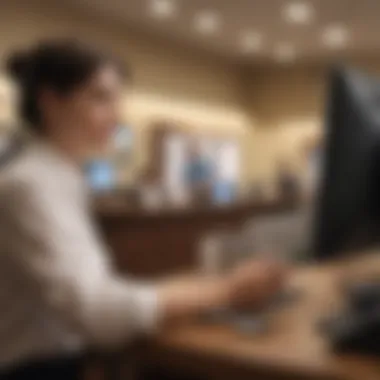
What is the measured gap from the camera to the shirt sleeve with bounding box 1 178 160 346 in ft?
3.09

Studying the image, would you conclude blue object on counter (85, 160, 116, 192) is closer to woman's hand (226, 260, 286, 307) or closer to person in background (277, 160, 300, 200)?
person in background (277, 160, 300, 200)

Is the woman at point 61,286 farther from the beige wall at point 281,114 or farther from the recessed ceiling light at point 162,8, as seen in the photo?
the beige wall at point 281,114

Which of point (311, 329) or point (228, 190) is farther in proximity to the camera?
point (228, 190)

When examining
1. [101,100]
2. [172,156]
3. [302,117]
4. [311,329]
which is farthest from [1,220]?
[302,117]

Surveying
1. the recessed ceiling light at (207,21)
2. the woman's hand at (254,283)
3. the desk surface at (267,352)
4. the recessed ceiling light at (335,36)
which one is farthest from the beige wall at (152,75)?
the desk surface at (267,352)

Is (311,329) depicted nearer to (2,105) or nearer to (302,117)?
(2,105)

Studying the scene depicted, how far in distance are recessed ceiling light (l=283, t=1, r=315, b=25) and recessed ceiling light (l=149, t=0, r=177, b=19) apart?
2.88 ft

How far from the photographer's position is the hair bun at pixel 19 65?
1.27 meters

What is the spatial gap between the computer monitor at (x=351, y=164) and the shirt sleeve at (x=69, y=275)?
311mm

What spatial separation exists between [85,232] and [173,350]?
31 centimetres

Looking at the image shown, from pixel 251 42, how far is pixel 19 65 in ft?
16.7

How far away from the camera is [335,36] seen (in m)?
6.02

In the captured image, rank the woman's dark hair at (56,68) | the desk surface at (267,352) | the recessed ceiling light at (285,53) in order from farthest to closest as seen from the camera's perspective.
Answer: the recessed ceiling light at (285,53)
the woman's dark hair at (56,68)
the desk surface at (267,352)

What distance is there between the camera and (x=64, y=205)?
3.50 ft
